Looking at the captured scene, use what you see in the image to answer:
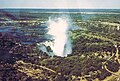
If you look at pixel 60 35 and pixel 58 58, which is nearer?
pixel 58 58

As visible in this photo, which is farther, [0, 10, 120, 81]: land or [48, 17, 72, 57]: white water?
[48, 17, 72, 57]: white water

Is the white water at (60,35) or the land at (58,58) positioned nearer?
the land at (58,58)

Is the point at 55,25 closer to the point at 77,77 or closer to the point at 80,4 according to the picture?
the point at 80,4

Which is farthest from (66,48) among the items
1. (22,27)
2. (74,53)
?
(22,27)

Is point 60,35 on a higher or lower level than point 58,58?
higher
